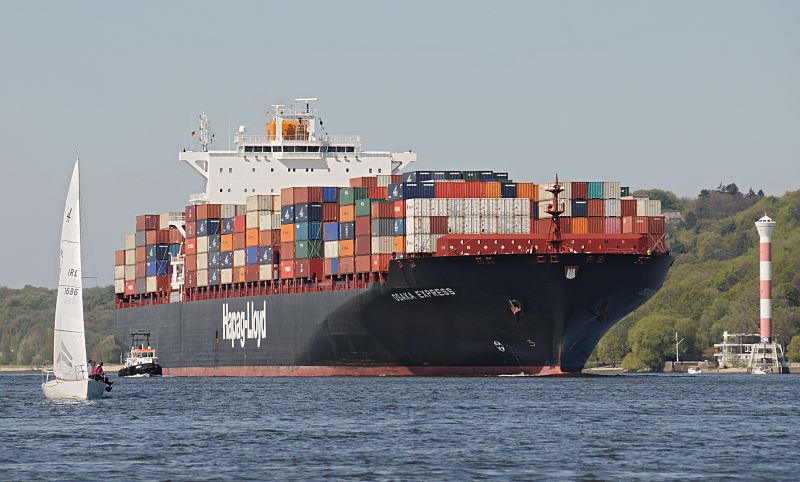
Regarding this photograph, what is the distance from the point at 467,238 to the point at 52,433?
112 feet

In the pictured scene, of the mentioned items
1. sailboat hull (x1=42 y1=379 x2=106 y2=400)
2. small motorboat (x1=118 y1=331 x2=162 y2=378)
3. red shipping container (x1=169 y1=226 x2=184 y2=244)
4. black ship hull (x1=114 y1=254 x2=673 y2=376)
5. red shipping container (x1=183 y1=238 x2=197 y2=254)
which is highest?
red shipping container (x1=169 y1=226 x2=184 y2=244)

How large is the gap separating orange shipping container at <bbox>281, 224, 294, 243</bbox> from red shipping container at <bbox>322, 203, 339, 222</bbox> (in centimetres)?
256

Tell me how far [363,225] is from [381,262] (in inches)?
112

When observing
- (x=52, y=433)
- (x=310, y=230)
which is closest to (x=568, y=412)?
(x=52, y=433)

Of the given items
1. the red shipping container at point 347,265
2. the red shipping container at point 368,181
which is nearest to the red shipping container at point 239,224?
the red shipping container at point 368,181

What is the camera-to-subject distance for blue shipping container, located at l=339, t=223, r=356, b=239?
9225cm

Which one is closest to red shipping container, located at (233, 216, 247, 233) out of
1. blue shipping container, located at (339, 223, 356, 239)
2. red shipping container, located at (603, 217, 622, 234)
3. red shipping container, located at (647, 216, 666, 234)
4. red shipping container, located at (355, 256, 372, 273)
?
blue shipping container, located at (339, 223, 356, 239)

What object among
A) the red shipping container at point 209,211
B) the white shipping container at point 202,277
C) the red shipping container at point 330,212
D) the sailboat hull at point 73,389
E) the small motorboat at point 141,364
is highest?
the red shipping container at point 209,211

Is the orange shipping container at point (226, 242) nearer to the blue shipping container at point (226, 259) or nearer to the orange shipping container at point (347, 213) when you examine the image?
the blue shipping container at point (226, 259)

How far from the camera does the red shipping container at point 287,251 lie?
9769cm

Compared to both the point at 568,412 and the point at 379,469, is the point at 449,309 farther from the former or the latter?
the point at 379,469

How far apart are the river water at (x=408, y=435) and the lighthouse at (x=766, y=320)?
186 ft

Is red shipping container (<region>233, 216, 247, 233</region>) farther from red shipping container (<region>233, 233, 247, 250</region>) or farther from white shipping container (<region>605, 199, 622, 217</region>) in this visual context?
white shipping container (<region>605, 199, 622, 217</region>)

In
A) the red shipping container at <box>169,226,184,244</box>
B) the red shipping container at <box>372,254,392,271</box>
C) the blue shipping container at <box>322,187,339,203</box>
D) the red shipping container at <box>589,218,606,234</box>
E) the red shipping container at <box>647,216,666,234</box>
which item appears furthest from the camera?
the red shipping container at <box>169,226,184,244</box>
